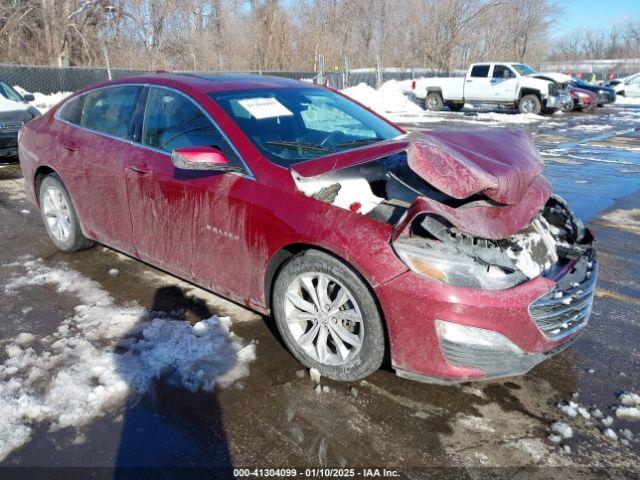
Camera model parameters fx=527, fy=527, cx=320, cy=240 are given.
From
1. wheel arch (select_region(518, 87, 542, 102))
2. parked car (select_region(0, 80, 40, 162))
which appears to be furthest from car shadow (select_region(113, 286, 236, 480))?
wheel arch (select_region(518, 87, 542, 102))

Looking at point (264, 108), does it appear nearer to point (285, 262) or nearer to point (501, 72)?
point (285, 262)

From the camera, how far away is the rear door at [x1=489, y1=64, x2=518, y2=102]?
782 inches

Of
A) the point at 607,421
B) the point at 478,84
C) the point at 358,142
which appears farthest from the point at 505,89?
the point at 607,421

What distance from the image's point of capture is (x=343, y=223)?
2721mm

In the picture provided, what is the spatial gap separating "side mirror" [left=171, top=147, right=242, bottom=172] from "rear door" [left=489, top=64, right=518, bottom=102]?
63.0 ft

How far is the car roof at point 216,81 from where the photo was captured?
3725 millimetres

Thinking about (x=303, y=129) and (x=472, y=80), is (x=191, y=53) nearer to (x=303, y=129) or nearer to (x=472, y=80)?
(x=472, y=80)

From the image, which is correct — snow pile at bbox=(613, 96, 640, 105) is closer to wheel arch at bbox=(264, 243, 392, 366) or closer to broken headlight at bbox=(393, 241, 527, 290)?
broken headlight at bbox=(393, 241, 527, 290)

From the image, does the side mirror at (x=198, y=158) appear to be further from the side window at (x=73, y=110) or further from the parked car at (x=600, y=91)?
the parked car at (x=600, y=91)

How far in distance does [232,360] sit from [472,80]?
1995cm

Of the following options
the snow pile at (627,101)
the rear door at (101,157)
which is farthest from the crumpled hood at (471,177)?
the snow pile at (627,101)

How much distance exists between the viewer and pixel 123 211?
3969 millimetres

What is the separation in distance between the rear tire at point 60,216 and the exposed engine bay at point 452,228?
2658mm

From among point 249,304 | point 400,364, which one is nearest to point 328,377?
point 400,364
